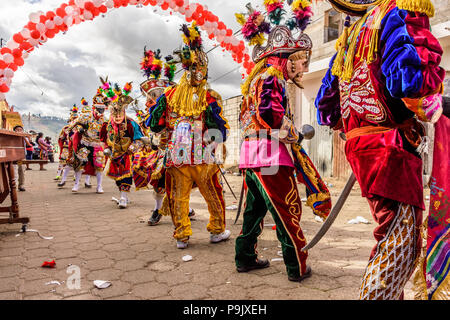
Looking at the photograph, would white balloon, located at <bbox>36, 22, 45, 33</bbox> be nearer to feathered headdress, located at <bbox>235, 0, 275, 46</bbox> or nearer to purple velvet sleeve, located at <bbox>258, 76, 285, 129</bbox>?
feathered headdress, located at <bbox>235, 0, 275, 46</bbox>

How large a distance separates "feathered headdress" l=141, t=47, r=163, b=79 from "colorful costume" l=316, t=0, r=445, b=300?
3715 mm

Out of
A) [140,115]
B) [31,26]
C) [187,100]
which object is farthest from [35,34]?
[187,100]

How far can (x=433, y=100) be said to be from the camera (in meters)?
1.48

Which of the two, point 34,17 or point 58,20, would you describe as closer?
point 34,17

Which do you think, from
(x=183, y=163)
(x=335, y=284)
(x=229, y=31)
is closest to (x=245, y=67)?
(x=229, y=31)

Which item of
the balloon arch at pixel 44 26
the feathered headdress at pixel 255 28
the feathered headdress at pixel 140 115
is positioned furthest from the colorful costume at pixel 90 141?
the feathered headdress at pixel 255 28

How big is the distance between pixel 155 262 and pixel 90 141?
650cm

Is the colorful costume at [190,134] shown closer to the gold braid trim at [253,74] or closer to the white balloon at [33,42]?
the gold braid trim at [253,74]

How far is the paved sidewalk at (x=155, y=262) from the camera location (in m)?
2.60

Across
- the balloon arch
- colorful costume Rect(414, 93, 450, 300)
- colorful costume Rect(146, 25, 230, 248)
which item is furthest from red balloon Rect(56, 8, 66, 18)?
colorful costume Rect(414, 93, 450, 300)

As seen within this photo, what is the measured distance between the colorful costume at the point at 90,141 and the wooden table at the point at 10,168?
376 centimetres

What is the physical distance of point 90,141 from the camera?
29.1 feet

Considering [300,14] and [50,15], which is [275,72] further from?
[50,15]

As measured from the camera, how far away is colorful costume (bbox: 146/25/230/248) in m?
3.73
